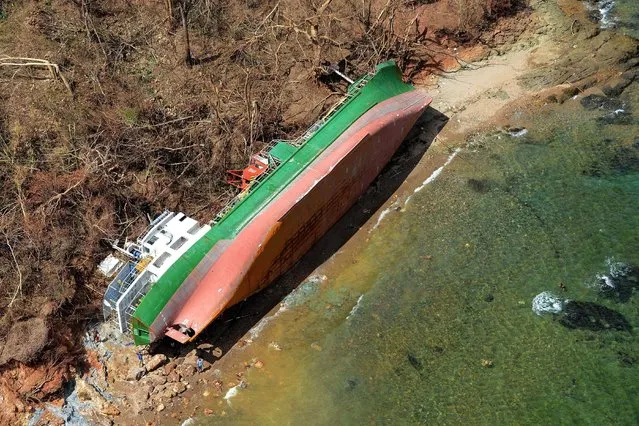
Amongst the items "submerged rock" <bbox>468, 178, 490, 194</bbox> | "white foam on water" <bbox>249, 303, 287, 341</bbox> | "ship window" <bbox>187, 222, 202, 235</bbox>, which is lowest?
"submerged rock" <bbox>468, 178, 490, 194</bbox>

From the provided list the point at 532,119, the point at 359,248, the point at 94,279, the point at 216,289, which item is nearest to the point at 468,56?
the point at 532,119

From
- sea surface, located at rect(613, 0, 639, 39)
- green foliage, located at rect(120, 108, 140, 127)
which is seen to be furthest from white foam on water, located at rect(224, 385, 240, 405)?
sea surface, located at rect(613, 0, 639, 39)

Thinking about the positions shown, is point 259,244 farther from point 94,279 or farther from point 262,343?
point 94,279

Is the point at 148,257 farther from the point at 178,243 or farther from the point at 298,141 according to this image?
the point at 298,141

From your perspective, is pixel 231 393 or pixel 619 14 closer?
pixel 231 393

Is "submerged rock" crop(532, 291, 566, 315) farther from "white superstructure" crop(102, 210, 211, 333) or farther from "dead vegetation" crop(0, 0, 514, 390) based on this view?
"dead vegetation" crop(0, 0, 514, 390)

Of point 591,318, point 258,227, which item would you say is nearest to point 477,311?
point 591,318
